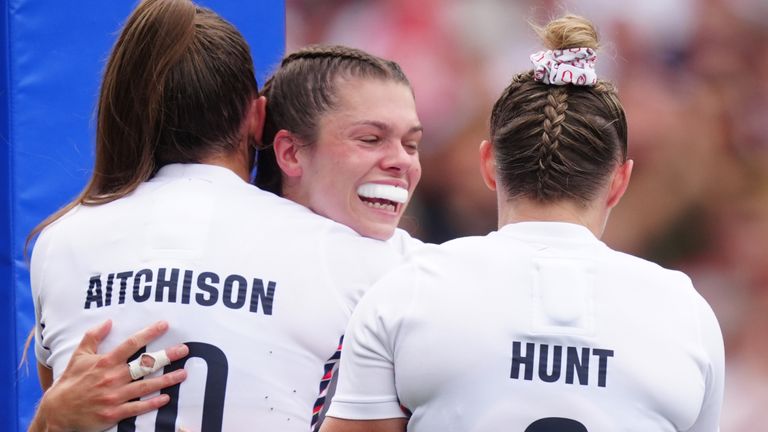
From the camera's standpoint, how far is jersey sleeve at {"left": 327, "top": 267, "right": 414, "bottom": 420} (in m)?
1.60

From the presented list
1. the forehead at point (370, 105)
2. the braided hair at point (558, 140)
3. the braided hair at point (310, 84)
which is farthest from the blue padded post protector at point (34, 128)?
the braided hair at point (558, 140)

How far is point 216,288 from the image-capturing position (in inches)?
72.9

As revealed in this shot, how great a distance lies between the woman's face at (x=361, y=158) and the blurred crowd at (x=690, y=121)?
2.02m

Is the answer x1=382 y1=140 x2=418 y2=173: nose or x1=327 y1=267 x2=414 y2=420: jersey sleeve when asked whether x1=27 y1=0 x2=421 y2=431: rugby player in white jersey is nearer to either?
x1=382 y1=140 x2=418 y2=173: nose

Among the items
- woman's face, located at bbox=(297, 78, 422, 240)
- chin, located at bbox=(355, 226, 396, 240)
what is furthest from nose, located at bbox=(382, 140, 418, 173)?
chin, located at bbox=(355, 226, 396, 240)

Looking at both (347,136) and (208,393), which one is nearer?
(208,393)

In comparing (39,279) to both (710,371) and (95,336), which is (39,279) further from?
(710,371)

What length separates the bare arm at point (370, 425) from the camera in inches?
64.1

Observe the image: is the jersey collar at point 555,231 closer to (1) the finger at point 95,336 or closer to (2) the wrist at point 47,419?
(1) the finger at point 95,336

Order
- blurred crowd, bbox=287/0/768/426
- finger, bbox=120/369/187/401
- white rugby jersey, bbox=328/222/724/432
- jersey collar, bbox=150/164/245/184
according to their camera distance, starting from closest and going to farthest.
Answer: white rugby jersey, bbox=328/222/724/432, finger, bbox=120/369/187/401, jersey collar, bbox=150/164/245/184, blurred crowd, bbox=287/0/768/426

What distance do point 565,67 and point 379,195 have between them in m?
0.60

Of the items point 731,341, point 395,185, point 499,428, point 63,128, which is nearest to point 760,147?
point 731,341

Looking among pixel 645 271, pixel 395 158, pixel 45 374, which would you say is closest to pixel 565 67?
pixel 645 271

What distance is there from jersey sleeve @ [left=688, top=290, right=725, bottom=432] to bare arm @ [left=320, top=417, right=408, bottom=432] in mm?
467
